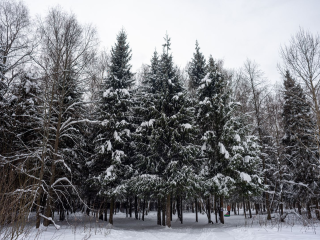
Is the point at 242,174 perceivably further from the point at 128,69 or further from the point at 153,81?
the point at 128,69

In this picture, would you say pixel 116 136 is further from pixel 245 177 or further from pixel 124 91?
pixel 245 177

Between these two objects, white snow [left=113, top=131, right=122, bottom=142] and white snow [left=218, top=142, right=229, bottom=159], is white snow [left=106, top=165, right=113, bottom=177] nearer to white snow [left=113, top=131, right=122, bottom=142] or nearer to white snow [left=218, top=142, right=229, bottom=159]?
white snow [left=113, top=131, right=122, bottom=142]

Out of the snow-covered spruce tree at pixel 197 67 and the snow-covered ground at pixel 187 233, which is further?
the snow-covered spruce tree at pixel 197 67

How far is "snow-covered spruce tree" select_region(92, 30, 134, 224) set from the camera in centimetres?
1396

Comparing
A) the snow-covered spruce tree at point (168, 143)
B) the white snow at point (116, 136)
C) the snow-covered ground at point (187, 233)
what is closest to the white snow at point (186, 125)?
the snow-covered spruce tree at point (168, 143)

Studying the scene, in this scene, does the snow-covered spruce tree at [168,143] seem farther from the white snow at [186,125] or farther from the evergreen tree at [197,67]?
the evergreen tree at [197,67]

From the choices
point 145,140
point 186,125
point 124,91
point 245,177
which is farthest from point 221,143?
point 124,91

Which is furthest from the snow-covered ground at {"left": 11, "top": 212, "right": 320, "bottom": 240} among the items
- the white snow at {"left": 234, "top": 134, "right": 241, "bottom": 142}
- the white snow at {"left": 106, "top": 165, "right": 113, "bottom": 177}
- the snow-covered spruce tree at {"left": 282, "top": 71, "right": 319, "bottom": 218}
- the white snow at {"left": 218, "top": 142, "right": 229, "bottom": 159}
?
the snow-covered spruce tree at {"left": 282, "top": 71, "right": 319, "bottom": 218}

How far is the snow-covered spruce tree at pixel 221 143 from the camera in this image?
13.7 meters

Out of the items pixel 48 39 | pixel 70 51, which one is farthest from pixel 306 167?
pixel 48 39

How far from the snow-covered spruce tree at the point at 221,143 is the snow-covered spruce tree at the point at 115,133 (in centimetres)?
614

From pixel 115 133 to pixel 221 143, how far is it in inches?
319

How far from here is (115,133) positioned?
48.5 feet

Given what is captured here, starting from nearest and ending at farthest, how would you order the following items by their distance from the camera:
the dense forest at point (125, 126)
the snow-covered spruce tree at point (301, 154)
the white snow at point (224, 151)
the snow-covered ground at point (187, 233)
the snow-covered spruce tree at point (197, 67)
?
1. the snow-covered ground at point (187, 233)
2. the dense forest at point (125, 126)
3. the white snow at point (224, 151)
4. the snow-covered spruce tree at point (301, 154)
5. the snow-covered spruce tree at point (197, 67)
